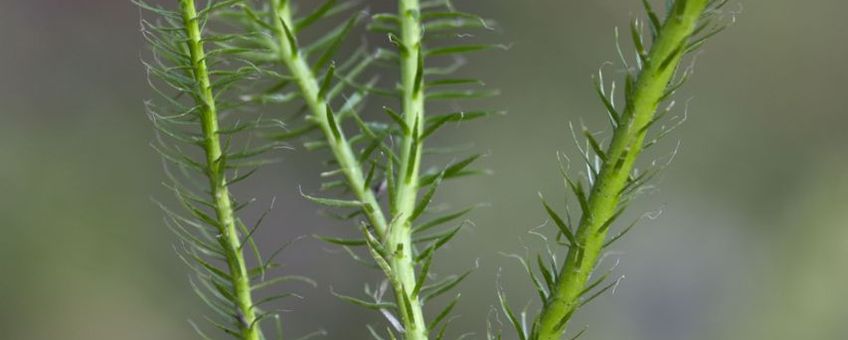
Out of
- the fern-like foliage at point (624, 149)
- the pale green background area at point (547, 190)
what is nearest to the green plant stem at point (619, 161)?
the fern-like foliage at point (624, 149)

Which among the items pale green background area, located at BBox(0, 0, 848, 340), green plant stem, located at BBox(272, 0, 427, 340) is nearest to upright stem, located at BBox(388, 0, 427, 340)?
green plant stem, located at BBox(272, 0, 427, 340)

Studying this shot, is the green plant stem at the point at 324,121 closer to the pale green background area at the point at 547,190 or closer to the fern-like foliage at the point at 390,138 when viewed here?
the fern-like foliage at the point at 390,138

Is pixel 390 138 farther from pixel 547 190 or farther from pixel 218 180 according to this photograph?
pixel 547 190

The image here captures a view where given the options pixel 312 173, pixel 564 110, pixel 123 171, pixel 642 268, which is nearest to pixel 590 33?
pixel 564 110

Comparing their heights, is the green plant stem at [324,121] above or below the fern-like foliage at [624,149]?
above

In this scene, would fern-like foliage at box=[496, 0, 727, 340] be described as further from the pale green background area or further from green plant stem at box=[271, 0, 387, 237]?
the pale green background area

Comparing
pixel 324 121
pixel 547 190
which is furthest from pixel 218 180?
pixel 547 190
